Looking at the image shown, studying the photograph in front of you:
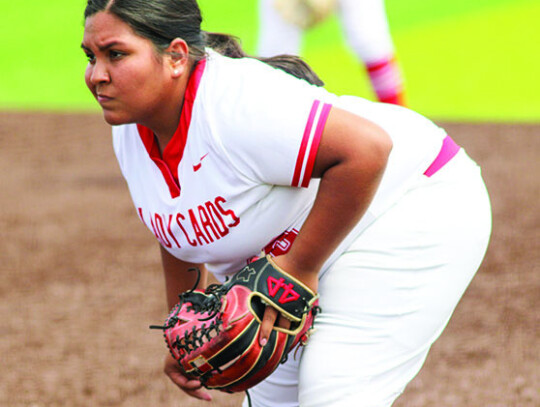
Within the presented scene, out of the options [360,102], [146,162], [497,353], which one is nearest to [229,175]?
[146,162]

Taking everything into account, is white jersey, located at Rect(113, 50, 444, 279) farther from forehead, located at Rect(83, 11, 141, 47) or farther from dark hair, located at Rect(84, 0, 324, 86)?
forehead, located at Rect(83, 11, 141, 47)

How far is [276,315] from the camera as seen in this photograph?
2086 mm

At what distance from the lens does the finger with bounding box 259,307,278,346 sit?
2064mm

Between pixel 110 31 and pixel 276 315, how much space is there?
0.75 metres

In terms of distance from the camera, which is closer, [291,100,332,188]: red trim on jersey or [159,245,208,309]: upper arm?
[291,100,332,188]: red trim on jersey

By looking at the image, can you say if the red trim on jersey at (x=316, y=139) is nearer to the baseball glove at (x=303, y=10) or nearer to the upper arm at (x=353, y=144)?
the upper arm at (x=353, y=144)

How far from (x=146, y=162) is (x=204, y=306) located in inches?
15.4

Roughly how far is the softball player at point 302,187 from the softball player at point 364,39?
2.34 meters

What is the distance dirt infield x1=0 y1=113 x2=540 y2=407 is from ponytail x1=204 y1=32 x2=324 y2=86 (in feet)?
5.98

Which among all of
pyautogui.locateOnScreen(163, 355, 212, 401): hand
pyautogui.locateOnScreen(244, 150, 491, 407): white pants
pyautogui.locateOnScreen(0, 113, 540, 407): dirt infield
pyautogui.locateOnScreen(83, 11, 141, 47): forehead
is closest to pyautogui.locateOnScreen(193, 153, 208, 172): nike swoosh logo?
pyautogui.locateOnScreen(83, 11, 141, 47): forehead

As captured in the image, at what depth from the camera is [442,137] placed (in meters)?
2.33

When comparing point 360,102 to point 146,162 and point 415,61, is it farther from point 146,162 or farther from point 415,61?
point 415,61

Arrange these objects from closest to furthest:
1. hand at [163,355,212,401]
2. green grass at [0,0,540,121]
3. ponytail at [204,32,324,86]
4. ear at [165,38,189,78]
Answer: ear at [165,38,189,78], ponytail at [204,32,324,86], hand at [163,355,212,401], green grass at [0,0,540,121]

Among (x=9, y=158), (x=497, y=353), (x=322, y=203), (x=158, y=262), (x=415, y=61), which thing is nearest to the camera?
(x=322, y=203)
